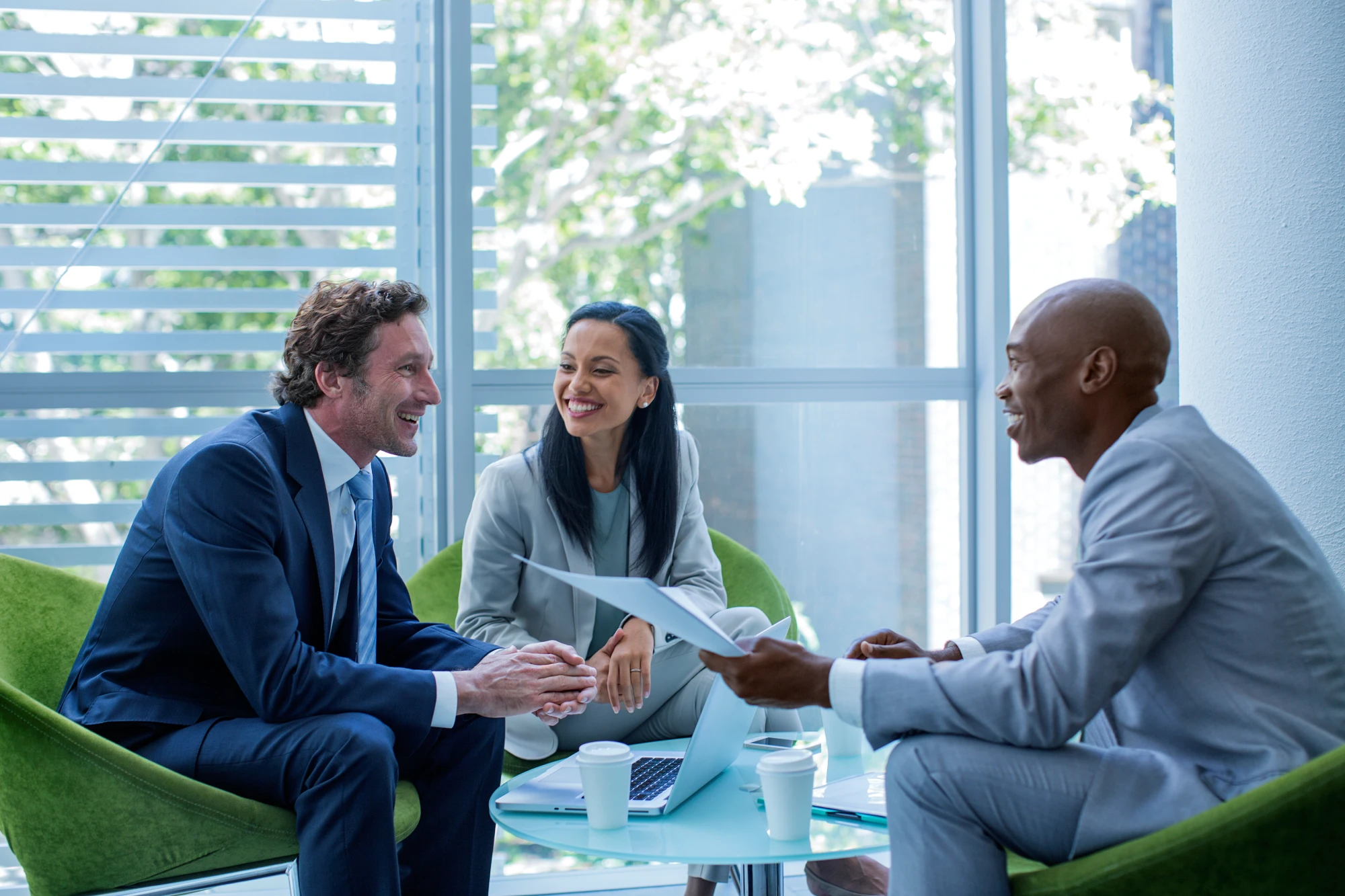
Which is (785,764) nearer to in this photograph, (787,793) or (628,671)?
(787,793)

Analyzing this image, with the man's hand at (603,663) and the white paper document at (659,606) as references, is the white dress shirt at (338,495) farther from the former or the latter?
the white paper document at (659,606)

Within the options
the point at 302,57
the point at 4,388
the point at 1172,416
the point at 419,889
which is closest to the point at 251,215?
the point at 302,57

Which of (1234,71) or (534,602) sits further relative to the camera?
(534,602)

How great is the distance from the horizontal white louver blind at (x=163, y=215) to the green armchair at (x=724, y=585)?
331 millimetres

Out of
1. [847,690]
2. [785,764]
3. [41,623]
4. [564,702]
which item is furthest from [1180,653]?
[41,623]

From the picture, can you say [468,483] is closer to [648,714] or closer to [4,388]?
[648,714]

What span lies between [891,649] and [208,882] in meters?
1.21

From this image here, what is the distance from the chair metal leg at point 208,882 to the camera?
1.73 meters

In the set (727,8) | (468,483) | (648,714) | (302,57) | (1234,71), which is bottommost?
(648,714)

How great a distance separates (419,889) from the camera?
6.82ft

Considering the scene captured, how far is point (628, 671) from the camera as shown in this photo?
225 cm

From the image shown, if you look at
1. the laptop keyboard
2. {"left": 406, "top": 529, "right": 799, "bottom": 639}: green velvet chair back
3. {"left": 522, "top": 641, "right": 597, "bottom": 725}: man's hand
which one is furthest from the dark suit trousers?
{"left": 406, "top": 529, "right": 799, "bottom": 639}: green velvet chair back

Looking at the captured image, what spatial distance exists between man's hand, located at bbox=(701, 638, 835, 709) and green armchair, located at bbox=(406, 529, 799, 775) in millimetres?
1006

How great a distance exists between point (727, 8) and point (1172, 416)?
2.45 meters
